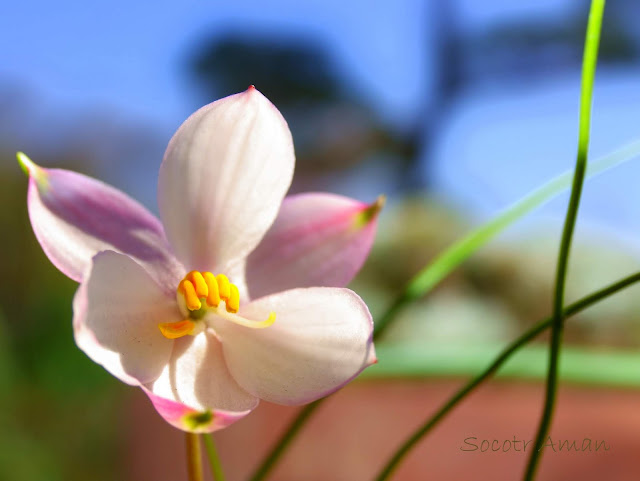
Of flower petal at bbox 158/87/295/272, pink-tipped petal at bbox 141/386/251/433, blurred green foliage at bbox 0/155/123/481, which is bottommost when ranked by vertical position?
pink-tipped petal at bbox 141/386/251/433

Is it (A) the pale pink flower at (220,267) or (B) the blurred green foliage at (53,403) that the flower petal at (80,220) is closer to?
(A) the pale pink flower at (220,267)

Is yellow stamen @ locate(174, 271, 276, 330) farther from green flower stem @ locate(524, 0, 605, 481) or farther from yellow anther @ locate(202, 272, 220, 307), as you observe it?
green flower stem @ locate(524, 0, 605, 481)

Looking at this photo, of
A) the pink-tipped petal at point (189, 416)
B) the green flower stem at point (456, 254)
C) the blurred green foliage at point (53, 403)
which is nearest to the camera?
the pink-tipped petal at point (189, 416)

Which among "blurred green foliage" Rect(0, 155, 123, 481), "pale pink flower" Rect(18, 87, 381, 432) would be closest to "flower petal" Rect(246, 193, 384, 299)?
"pale pink flower" Rect(18, 87, 381, 432)

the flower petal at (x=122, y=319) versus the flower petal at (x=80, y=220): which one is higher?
the flower petal at (x=80, y=220)

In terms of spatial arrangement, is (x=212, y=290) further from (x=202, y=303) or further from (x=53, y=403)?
(x=53, y=403)

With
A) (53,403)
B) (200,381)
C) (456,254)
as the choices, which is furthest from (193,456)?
(53,403)

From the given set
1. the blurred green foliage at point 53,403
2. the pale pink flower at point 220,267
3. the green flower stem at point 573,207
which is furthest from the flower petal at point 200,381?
the blurred green foliage at point 53,403
